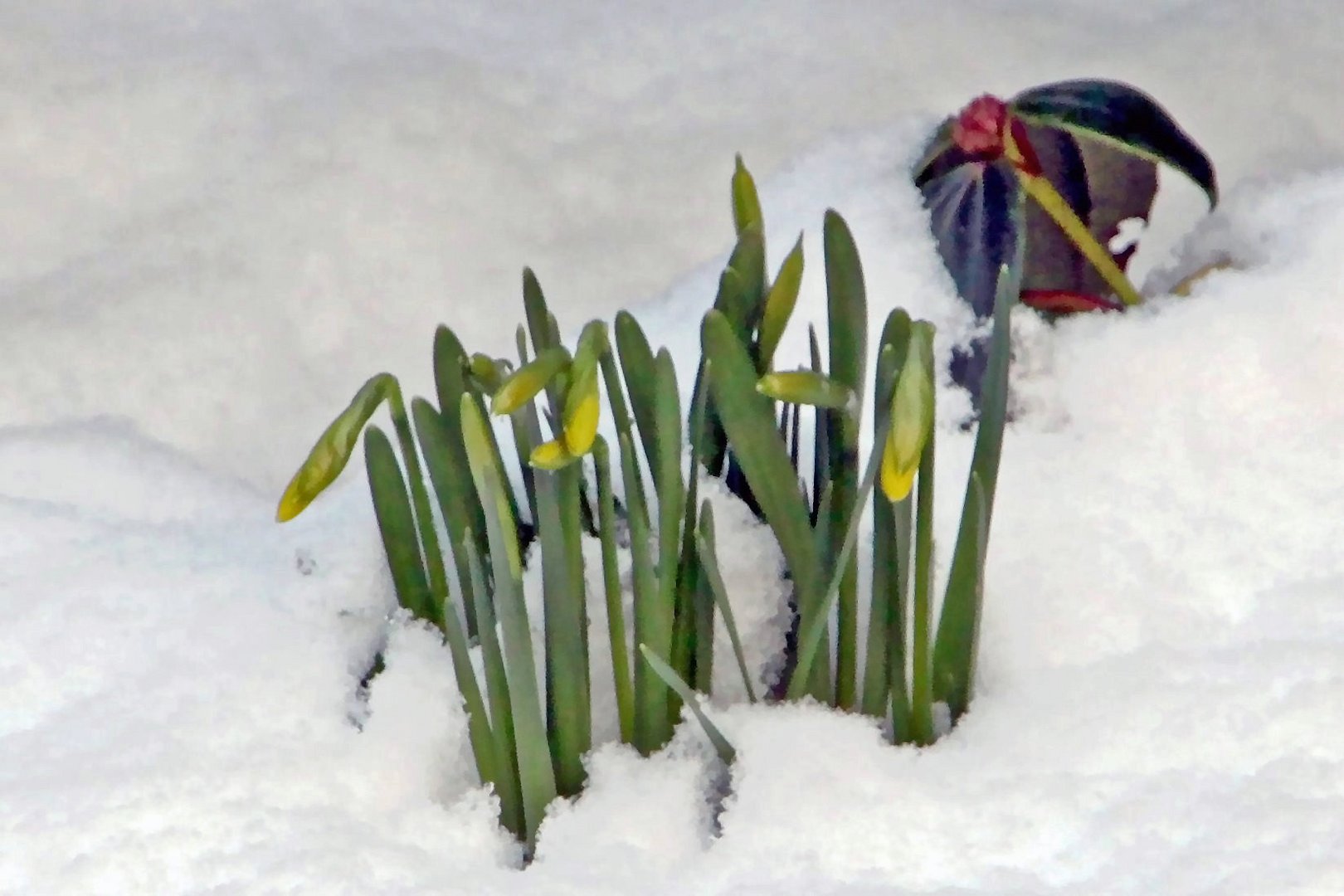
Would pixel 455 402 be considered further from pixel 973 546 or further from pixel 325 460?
pixel 973 546

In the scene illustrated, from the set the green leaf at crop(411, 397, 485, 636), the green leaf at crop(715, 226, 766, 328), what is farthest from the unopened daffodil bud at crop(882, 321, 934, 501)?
the green leaf at crop(411, 397, 485, 636)

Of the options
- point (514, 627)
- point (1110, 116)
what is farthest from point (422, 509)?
point (1110, 116)

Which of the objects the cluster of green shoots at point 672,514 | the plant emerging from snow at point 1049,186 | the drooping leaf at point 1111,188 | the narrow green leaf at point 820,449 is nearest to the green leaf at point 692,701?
the cluster of green shoots at point 672,514

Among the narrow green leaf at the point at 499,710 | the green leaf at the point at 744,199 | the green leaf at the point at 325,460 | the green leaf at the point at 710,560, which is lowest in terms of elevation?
the narrow green leaf at the point at 499,710

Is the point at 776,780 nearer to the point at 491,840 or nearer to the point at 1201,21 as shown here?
the point at 491,840

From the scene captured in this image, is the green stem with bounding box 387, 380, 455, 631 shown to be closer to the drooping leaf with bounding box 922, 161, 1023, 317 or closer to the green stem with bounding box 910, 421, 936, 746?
the green stem with bounding box 910, 421, 936, 746

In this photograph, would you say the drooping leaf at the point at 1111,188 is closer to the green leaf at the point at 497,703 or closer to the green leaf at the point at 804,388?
the green leaf at the point at 804,388
